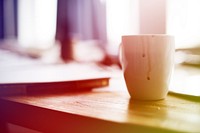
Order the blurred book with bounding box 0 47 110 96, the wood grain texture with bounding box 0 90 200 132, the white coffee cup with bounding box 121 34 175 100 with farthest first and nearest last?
the blurred book with bounding box 0 47 110 96 < the white coffee cup with bounding box 121 34 175 100 < the wood grain texture with bounding box 0 90 200 132

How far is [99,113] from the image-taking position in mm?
450

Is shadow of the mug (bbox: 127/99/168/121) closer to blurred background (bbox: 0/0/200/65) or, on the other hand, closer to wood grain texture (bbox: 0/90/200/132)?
wood grain texture (bbox: 0/90/200/132)

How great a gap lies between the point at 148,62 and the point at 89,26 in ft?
1.24

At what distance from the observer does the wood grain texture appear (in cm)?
39

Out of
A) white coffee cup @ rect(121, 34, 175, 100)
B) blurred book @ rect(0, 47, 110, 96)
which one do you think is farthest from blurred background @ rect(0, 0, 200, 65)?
white coffee cup @ rect(121, 34, 175, 100)

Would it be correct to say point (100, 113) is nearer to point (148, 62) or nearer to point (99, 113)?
point (99, 113)

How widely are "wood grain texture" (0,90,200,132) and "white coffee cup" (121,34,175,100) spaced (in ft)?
0.10

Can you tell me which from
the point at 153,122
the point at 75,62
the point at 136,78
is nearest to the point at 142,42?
the point at 136,78

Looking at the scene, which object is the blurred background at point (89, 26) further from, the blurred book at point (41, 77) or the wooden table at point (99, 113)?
the wooden table at point (99, 113)

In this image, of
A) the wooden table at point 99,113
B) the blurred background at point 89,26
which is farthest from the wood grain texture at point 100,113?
the blurred background at point 89,26

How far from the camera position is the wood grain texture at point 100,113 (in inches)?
15.4

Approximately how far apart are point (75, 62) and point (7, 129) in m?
0.30

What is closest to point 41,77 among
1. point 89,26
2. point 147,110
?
point 89,26

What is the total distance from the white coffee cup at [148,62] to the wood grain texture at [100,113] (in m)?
0.03
